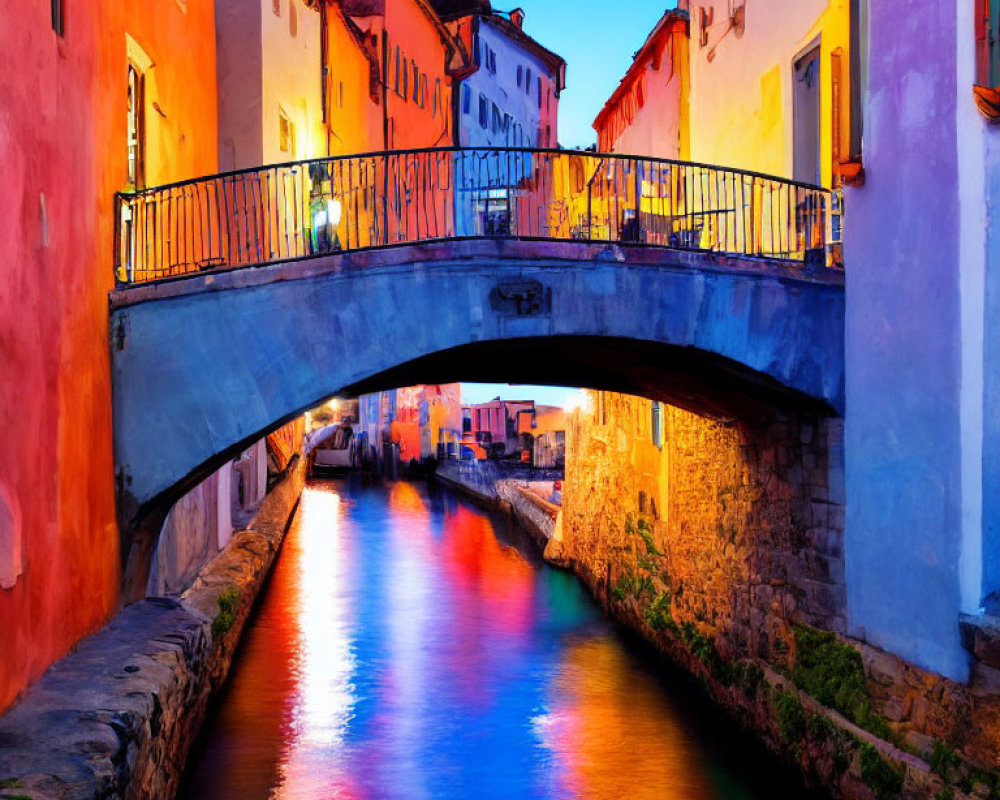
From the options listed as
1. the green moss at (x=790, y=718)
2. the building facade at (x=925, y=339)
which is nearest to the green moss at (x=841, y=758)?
the green moss at (x=790, y=718)

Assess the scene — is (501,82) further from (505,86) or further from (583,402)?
(583,402)

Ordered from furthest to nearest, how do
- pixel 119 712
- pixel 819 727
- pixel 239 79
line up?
pixel 239 79, pixel 819 727, pixel 119 712

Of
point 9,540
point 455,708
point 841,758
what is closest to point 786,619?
point 841,758

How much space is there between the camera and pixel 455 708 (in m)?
14.0

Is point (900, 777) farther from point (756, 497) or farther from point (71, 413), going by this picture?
point (71, 413)

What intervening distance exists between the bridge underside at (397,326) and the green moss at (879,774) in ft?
9.48

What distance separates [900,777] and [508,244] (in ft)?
16.7

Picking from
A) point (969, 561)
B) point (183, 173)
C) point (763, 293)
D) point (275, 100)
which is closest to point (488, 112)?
point (275, 100)

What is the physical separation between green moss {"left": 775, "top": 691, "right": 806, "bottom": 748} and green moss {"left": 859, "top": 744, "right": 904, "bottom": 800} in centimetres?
129

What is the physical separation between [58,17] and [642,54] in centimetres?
1435

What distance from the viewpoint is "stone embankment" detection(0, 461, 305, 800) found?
6.40m

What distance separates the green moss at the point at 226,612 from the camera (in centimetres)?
1355

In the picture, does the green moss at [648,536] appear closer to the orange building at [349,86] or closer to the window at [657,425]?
the window at [657,425]

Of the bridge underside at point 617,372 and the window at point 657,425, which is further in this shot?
the window at point 657,425
